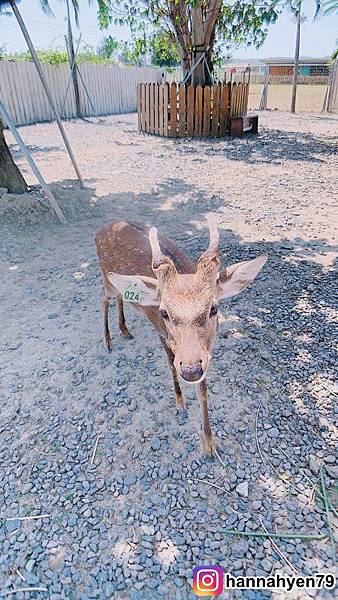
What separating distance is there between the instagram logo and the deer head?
1030 millimetres

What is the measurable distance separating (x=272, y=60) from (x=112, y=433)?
70.2 m

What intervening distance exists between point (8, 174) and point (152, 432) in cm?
582

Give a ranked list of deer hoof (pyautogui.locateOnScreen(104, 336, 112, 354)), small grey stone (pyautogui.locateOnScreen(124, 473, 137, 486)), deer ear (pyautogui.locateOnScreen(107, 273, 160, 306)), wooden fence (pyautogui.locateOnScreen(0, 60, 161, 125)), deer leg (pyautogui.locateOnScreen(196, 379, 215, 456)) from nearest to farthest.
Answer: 1. deer ear (pyautogui.locateOnScreen(107, 273, 160, 306))
2. small grey stone (pyautogui.locateOnScreen(124, 473, 137, 486))
3. deer leg (pyautogui.locateOnScreen(196, 379, 215, 456))
4. deer hoof (pyautogui.locateOnScreen(104, 336, 112, 354))
5. wooden fence (pyautogui.locateOnScreen(0, 60, 161, 125))

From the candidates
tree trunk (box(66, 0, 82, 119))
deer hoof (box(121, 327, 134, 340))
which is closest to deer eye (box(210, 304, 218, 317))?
deer hoof (box(121, 327, 134, 340))

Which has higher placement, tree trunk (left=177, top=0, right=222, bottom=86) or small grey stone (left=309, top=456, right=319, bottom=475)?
tree trunk (left=177, top=0, right=222, bottom=86)

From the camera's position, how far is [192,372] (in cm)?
201

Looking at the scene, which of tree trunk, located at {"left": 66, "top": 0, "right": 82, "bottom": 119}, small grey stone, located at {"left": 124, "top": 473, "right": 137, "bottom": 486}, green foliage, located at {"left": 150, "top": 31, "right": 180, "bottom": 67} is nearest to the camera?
small grey stone, located at {"left": 124, "top": 473, "right": 137, "bottom": 486}

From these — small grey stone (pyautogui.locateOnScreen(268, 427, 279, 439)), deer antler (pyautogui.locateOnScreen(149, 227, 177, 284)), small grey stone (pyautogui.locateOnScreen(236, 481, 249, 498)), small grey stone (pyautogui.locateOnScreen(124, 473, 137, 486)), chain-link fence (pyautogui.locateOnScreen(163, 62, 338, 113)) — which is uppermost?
chain-link fence (pyautogui.locateOnScreen(163, 62, 338, 113))

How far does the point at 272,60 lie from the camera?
200ft

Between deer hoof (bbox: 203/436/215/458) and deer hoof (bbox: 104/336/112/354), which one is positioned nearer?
deer hoof (bbox: 203/436/215/458)

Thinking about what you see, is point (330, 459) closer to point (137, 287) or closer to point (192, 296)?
point (192, 296)

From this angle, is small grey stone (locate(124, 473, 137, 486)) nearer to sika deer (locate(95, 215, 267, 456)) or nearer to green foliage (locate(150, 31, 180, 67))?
sika deer (locate(95, 215, 267, 456))

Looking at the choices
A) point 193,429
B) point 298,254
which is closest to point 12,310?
point 193,429

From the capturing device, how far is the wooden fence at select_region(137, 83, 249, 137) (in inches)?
513
